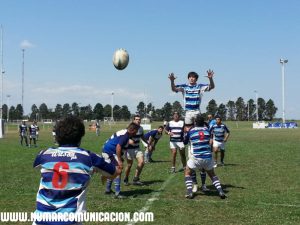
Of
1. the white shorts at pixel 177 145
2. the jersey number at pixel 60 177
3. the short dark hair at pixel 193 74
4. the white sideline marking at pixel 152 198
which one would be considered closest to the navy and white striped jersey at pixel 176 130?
the white shorts at pixel 177 145

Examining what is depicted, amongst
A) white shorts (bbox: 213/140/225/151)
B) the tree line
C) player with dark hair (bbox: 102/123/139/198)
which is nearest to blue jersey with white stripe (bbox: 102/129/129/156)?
player with dark hair (bbox: 102/123/139/198)

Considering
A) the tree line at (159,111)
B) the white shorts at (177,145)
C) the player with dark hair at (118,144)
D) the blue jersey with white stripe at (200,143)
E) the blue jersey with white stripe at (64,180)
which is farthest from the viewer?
the tree line at (159,111)

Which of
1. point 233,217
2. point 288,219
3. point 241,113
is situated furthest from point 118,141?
point 241,113

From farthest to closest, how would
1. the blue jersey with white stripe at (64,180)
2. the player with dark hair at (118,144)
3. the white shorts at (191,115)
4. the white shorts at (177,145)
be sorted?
the white shorts at (177,145)
the white shorts at (191,115)
the player with dark hair at (118,144)
the blue jersey with white stripe at (64,180)

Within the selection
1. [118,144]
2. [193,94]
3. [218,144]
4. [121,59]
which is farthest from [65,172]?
[218,144]

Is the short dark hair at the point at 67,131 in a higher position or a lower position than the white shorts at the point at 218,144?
higher

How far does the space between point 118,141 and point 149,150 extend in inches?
385

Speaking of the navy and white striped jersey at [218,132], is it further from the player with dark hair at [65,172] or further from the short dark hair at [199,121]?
the player with dark hair at [65,172]

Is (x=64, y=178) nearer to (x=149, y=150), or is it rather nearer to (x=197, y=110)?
(x=197, y=110)

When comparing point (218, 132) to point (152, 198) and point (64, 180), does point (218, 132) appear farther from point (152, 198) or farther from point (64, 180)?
point (64, 180)

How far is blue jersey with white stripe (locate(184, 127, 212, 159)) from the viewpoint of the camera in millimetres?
10906

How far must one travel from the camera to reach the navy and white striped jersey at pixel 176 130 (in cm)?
1664

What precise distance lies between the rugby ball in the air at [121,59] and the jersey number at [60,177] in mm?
12037

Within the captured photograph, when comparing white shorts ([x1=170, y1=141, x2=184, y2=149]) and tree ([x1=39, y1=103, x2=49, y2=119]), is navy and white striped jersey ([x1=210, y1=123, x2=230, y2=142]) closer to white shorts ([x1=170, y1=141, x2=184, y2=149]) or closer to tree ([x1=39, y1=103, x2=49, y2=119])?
white shorts ([x1=170, y1=141, x2=184, y2=149])
